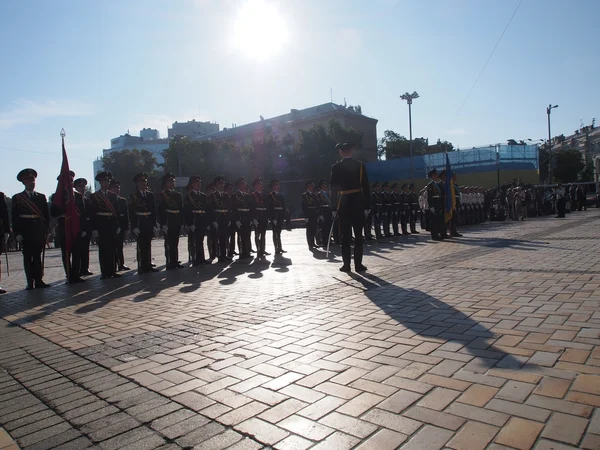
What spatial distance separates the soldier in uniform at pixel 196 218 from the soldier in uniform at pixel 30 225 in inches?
121

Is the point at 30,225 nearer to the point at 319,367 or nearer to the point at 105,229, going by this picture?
the point at 105,229

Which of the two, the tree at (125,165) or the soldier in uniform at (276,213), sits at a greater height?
the tree at (125,165)

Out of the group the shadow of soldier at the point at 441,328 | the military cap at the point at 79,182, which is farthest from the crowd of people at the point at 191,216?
the shadow of soldier at the point at 441,328

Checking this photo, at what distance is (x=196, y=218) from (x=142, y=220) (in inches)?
59.4

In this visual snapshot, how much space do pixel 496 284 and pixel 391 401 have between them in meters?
3.77

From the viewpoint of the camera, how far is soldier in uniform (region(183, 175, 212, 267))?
10.6 meters

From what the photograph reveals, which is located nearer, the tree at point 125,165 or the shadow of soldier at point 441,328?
the shadow of soldier at point 441,328

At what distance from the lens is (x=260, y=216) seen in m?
12.3

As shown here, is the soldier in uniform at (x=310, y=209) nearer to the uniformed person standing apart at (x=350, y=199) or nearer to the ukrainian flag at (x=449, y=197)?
the ukrainian flag at (x=449, y=197)

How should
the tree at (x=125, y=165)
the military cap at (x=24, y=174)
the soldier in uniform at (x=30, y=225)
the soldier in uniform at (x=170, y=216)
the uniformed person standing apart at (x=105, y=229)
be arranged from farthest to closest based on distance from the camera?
the tree at (x=125, y=165) → the soldier in uniform at (x=170, y=216) → the uniformed person standing apart at (x=105, y=229) → the military cap at (x=24, y=174) → the soldier in uniform at (x=30, y=225)

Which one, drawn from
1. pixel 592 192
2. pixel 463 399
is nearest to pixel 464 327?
pixel 463 399

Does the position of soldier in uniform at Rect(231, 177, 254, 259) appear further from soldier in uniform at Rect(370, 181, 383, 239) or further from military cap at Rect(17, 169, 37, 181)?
soldier in uniform at Rect(370, 181, 383, 239)

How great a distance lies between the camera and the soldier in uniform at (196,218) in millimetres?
10578

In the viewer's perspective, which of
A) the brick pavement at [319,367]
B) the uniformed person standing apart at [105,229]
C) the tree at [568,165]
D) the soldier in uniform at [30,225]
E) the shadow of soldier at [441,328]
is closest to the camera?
the brick pavement at [319,367]
